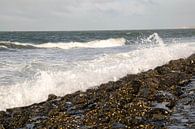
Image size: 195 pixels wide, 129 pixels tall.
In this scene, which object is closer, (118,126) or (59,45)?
(118,126)

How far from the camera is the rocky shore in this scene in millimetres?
6879

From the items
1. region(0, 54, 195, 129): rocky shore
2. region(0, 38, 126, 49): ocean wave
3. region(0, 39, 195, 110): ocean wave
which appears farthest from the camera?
region(0, 38, 126, 49): ocean wave

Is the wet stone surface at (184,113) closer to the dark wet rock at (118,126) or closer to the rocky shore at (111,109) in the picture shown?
the rocky shore at (111,109)

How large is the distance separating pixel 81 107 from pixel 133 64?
24.5 feet

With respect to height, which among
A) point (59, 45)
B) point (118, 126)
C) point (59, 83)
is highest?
point (118, 126)

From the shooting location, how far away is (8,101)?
1064 centimetres

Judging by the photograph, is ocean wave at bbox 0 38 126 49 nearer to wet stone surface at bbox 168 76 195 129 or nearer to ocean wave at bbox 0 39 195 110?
ocean wave at bbox 0 39 195 110

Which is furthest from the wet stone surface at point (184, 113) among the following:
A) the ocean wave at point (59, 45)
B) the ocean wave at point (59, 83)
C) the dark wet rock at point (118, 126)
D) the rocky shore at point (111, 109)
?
the ocean wave at point (59, 45)

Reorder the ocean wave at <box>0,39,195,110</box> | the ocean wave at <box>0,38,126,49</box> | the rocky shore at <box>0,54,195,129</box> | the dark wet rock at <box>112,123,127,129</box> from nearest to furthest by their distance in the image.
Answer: the dark wet rock at <box>112,123,127,129</box>, the rocky shore at <box>0,54,195,129</box>, the ocean wave at <box>0,39,195,110</box>, the ocean wave at <box>0,38,126,49</box>

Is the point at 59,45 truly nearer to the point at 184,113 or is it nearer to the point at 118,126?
the point at 184,113

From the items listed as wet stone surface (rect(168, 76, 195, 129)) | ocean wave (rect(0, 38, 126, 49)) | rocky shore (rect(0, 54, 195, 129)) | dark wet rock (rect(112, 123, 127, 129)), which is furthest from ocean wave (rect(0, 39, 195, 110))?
ocean wave (rect(0, 38, 126, 49))

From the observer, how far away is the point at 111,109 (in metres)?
7.42

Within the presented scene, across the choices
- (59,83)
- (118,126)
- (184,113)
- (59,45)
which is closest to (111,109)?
(118,126)

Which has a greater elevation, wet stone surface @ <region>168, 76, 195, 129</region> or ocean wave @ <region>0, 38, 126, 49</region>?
wet stone surface @ <region>168, 76, 195, 129</region>
